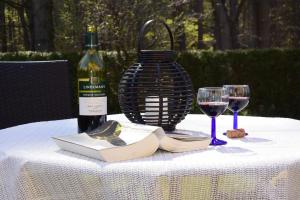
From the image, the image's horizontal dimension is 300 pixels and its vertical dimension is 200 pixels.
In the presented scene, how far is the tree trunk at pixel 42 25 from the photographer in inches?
423

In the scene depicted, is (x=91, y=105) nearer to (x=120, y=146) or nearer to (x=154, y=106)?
(x=154, y=106)

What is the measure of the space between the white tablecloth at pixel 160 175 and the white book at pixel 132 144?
0.02m

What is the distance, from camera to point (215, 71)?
7.43 meters

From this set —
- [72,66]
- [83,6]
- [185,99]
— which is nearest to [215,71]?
[72,66]

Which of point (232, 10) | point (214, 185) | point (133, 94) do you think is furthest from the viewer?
point (232, 10)

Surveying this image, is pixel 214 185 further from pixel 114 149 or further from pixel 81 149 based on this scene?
pixel 81 149

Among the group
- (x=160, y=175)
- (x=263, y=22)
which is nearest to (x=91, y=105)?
(x=160, y=175)

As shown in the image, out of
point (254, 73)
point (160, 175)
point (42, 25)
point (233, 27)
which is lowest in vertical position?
point (254, 73)

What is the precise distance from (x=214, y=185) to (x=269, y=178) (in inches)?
5.6

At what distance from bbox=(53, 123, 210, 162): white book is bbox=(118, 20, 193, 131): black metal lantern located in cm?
16

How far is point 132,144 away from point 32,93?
165cm

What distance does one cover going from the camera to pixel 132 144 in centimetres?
141

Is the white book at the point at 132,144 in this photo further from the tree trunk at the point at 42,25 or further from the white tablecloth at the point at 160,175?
the tree trunk at the point at 42,25

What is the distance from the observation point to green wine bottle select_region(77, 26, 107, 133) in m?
1.74
